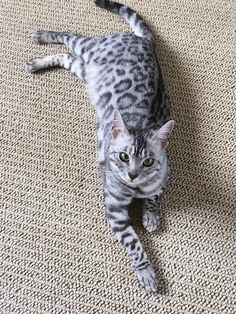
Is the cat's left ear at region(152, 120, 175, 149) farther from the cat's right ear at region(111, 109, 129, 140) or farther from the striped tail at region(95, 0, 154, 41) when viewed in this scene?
the striped tail at region(95, 0, 154, 41)

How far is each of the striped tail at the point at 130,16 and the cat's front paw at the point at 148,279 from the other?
92 centimetres

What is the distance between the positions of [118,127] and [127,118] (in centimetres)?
14

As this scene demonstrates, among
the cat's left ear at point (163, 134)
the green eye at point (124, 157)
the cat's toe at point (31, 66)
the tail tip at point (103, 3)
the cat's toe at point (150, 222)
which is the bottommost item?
the cat's toe at point (150, 222)

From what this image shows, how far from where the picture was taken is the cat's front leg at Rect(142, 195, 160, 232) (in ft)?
5.01

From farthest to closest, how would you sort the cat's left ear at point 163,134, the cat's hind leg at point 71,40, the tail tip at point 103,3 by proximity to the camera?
the tail tip at point 103,3, the cat's hind leg at point 71,40, the cat's left ear at point 163,134

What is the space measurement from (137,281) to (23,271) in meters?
0.35

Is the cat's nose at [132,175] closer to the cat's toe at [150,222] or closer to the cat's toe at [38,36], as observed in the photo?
the cat's toe at [150,222]

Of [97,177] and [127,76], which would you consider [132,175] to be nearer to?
[97,177]

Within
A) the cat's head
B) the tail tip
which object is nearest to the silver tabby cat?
the cat's head

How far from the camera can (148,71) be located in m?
1.62

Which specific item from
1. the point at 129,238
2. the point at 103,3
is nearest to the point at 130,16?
the point at 103,3

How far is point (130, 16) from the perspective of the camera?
6.43 feet

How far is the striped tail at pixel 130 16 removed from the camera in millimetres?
1906

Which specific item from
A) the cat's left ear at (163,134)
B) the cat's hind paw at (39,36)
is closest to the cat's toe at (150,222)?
the cat's left ear at (163,134)
